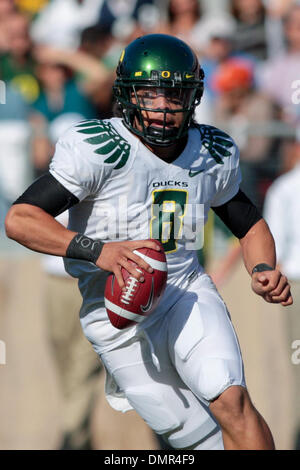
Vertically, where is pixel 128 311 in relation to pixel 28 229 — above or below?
below

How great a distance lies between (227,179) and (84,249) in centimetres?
86

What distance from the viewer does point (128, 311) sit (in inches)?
143

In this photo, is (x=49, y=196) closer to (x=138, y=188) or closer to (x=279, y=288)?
(x=138, y=188)

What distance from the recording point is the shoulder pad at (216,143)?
4.01m

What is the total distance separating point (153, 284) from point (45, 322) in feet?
12.6

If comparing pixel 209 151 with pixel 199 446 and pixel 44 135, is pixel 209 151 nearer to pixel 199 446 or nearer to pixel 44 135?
pixel 199 446

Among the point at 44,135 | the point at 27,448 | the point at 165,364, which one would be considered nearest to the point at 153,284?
the point at 165,364

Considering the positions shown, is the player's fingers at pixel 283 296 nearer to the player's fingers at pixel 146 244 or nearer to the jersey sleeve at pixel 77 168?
the player's fingers at pixel 146 244

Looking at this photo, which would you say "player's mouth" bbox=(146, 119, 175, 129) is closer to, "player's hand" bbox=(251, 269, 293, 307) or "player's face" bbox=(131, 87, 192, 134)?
"player's face" bbox=(131, 87, 192, 134)

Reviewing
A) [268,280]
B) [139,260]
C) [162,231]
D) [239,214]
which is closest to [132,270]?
[139,260]

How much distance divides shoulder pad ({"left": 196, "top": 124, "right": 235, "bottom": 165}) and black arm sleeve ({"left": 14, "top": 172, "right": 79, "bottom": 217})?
2.38 feet

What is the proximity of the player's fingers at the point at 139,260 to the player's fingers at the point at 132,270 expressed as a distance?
23 millimetres
